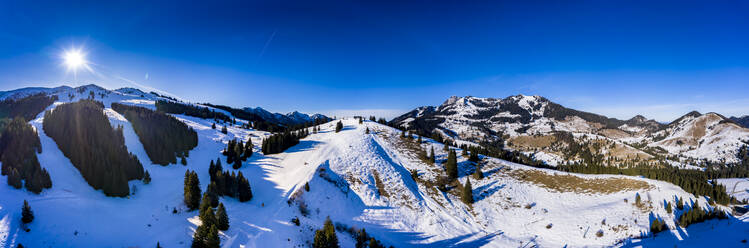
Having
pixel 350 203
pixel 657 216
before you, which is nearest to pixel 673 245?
pixel 657 216

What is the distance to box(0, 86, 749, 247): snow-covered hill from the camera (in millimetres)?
30453

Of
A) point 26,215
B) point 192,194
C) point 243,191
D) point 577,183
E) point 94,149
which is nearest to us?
point 26,215

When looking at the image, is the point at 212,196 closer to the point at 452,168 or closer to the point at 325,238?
the point at 325,238

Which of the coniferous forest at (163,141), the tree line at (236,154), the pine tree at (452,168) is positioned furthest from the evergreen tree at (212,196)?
the pine tree at (452,168)

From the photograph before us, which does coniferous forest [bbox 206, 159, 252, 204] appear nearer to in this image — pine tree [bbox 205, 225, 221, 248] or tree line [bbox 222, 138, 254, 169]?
pine tree [bbox 205, 225, 221, 248]

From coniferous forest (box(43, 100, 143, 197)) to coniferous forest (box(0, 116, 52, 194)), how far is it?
440cm

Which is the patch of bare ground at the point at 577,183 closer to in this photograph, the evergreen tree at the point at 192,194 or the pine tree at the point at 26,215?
the evergreen tree at the point at 192,194

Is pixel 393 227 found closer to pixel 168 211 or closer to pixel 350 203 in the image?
pixel 350 203

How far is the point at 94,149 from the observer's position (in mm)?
43656

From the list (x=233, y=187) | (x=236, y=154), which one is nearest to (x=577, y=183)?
(x=233, y=187)

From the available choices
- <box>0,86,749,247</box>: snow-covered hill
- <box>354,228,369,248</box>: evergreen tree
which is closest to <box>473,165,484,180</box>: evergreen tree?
<box>0,86,749,247</box>: snow-covered hill

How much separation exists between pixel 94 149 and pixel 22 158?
7.44 metres

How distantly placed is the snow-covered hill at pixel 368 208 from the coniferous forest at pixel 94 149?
5.47 ft

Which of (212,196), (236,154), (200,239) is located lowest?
(200,239)
